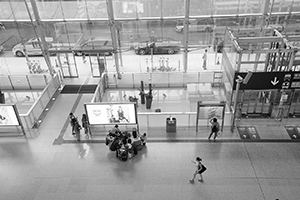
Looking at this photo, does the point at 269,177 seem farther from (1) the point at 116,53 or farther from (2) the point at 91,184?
(1) the point at 116,53

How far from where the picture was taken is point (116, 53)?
1698 cm

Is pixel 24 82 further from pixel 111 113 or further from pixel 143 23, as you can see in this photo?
pixel 143 23

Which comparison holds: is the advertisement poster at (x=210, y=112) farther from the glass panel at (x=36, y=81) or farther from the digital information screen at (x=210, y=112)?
the glass panel at (x=36, y=81)

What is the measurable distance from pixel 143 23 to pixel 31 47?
7.60m

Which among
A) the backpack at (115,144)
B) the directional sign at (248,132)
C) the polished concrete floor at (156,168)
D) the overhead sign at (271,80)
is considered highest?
the overhead sign at (271,80)

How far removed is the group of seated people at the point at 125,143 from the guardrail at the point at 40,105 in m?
4.29

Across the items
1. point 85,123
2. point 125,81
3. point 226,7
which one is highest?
point 226,7

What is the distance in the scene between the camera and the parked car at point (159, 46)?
54.8 ft

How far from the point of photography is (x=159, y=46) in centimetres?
1703

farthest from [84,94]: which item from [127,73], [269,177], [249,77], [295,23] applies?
[295,23]

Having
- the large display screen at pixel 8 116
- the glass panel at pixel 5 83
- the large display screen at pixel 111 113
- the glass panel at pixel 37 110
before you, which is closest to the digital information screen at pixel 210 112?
the large display screen at pixel 111 113

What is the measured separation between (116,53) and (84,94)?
11.1 ft

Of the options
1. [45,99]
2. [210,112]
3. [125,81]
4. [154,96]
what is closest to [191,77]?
[154,96]

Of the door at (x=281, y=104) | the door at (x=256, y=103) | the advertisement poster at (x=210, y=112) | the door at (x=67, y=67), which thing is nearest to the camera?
the advertisement poster at (x=210, y=112)
